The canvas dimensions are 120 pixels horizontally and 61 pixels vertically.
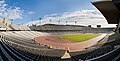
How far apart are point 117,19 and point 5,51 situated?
1953 cm

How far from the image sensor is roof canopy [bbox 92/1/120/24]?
105ft

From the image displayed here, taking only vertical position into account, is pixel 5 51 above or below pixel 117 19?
below

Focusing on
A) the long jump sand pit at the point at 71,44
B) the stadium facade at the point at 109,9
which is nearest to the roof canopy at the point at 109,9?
the stadium facade at the point at 109,9

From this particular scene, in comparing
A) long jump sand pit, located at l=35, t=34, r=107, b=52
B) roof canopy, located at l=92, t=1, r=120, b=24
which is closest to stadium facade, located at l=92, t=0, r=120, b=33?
roof canopy, located at l=92, t=1, r=120, b=24

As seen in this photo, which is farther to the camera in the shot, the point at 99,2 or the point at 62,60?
the point at 99,2

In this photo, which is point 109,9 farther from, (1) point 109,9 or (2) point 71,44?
(2) point 71,44

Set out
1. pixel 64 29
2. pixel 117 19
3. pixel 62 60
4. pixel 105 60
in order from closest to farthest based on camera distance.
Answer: pixel 105 60, pixel 62 60, pixel 117 19, pixel 64 29

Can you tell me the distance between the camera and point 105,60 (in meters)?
22.7

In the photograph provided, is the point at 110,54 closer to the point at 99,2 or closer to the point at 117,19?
the point at 99,2

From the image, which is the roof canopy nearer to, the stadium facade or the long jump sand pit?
the stadium facade

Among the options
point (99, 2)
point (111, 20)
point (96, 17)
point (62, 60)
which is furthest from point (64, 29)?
point (62, 60)

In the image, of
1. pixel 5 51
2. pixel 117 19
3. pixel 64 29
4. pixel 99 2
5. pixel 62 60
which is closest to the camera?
pixel 62 60

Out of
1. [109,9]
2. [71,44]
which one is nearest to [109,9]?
[109,9]

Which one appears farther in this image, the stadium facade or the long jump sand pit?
the long jump sand pit
